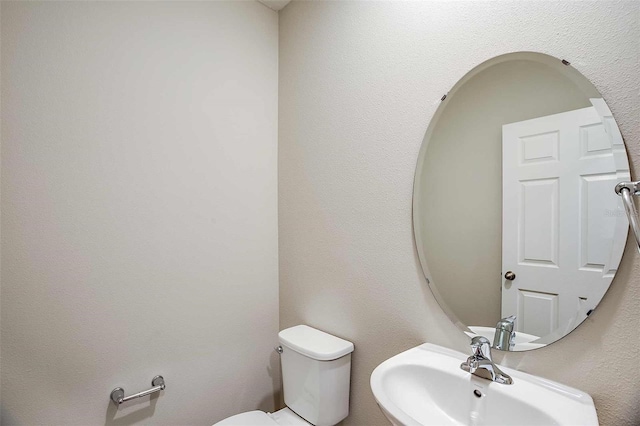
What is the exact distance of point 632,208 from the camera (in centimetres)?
74

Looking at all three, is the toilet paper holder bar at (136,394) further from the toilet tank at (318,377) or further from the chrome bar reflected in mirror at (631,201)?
the chrome bar reflected in mirror at (631,201)

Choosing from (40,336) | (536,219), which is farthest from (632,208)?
(40,336)

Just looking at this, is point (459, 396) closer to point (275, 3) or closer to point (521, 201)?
point (521, 201)

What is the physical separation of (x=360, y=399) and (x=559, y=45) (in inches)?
58.3

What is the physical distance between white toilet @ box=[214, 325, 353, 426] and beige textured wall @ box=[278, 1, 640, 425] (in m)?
0.08

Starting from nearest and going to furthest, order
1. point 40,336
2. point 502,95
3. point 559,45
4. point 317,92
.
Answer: point 559,45, point 502,95, point 40,336, point 317,92

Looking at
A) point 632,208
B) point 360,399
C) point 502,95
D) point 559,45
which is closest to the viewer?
point 632,208

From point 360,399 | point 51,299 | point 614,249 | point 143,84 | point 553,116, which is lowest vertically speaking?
point 360,399

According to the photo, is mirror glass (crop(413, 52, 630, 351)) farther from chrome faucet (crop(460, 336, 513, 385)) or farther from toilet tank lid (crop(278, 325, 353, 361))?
toilet tank lid (crop(278, 325, 353, 361))

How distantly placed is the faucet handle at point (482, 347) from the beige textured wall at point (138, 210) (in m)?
1.17

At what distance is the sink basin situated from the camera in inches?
31.9

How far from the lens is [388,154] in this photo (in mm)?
1335

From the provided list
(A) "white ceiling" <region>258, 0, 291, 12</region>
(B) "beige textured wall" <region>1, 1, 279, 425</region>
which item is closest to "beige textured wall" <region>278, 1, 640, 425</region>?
(A) "white ceiling" <region>258, 0, 291, 12</region>

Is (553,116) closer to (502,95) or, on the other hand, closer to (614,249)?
(502,95)
